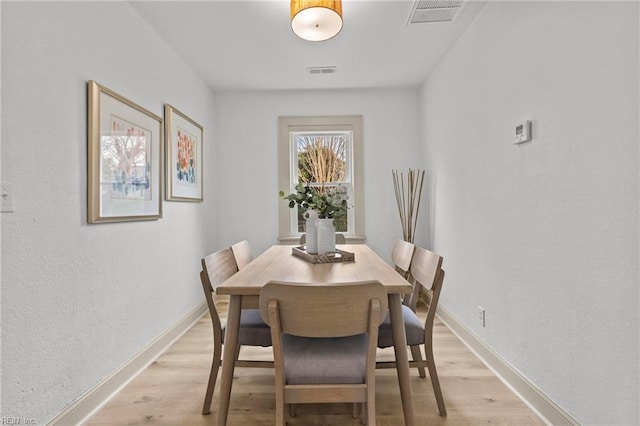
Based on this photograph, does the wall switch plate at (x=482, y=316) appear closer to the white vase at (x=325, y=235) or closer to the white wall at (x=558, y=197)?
the white wall at (x=558, y=197)

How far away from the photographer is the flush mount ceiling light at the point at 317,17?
1897mm

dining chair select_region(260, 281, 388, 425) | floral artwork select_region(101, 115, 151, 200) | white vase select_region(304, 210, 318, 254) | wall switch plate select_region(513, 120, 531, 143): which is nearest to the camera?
dining chair select_region(260, 281, 388, 425)

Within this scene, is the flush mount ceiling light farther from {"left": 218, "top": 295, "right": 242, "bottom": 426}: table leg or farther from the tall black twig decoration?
the tall black twig decoration

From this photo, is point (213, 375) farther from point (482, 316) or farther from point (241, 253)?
point (482, 316)

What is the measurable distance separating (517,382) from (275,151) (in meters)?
3.19

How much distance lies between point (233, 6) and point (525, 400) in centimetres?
303

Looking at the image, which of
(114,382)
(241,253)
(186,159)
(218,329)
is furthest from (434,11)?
(114,382)

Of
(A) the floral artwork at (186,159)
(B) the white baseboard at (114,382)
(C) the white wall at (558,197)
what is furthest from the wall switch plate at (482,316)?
(A) the floral artwork at (186,159)

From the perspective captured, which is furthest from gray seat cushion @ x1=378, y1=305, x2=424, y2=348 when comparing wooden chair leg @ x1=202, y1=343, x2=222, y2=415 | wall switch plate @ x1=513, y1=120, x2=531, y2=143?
wall switch plate @ x1=513, y1=120, x2=531, y2=143

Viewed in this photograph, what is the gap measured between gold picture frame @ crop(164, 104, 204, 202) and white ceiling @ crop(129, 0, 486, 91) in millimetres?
594

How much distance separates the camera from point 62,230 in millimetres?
1717

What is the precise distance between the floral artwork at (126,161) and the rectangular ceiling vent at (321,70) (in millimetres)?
1698

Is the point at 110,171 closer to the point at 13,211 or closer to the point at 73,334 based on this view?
the point at 13,211

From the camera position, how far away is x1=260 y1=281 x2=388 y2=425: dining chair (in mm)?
1213
